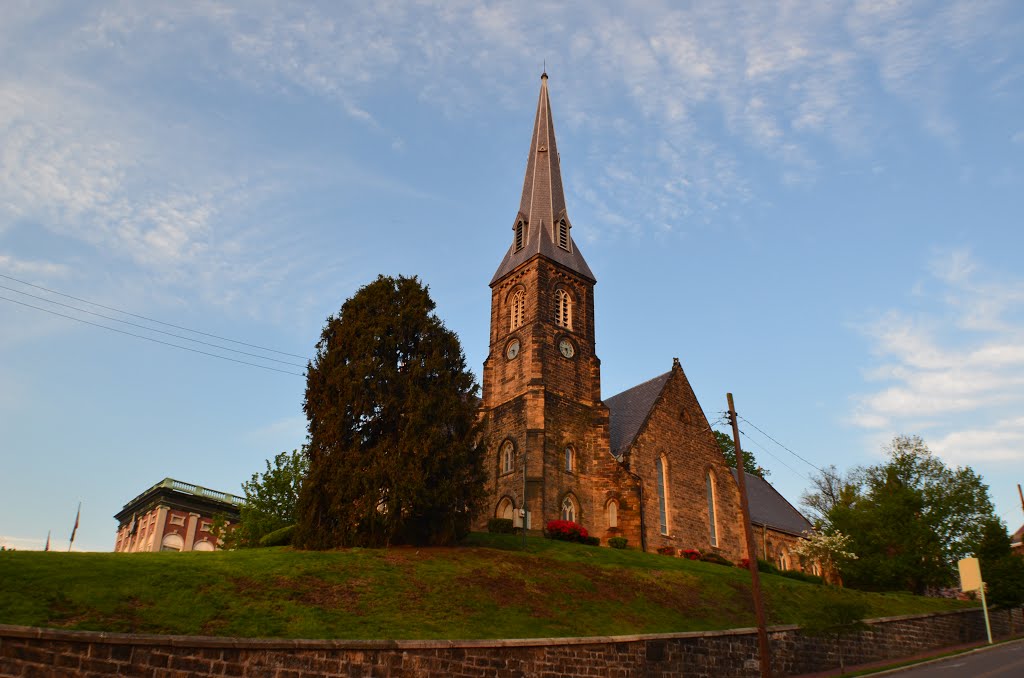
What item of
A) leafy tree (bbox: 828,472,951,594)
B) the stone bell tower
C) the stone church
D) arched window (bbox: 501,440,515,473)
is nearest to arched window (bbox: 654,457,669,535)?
the stone church

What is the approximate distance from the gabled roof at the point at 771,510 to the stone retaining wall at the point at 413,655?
2251cm

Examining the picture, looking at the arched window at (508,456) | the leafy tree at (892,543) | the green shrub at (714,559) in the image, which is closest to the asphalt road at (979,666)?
the green shrub at (714,559)

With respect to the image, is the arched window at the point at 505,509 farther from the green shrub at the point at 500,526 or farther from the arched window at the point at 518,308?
the arched window at the point at 518,308

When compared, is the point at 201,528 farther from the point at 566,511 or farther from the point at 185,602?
the point at 185,602

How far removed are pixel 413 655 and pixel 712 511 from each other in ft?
94.9

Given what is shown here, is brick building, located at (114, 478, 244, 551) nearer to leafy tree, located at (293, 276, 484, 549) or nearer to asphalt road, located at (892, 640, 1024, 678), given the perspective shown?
leafy tree, located at (293, 276, 484, 549)

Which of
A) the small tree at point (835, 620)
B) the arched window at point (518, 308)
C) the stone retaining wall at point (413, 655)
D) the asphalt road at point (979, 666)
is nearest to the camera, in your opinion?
the stone retaining wall at point (413, 655)

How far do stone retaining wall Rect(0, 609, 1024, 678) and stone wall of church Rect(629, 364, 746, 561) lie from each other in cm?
1215

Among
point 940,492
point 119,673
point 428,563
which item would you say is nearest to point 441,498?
point 428,563

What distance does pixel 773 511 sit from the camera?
5453 centimetres

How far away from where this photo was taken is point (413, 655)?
18.3m

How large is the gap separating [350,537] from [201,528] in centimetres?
4105

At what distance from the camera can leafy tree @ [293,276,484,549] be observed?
87.3 ft

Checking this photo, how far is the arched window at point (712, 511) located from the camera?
42.4m
